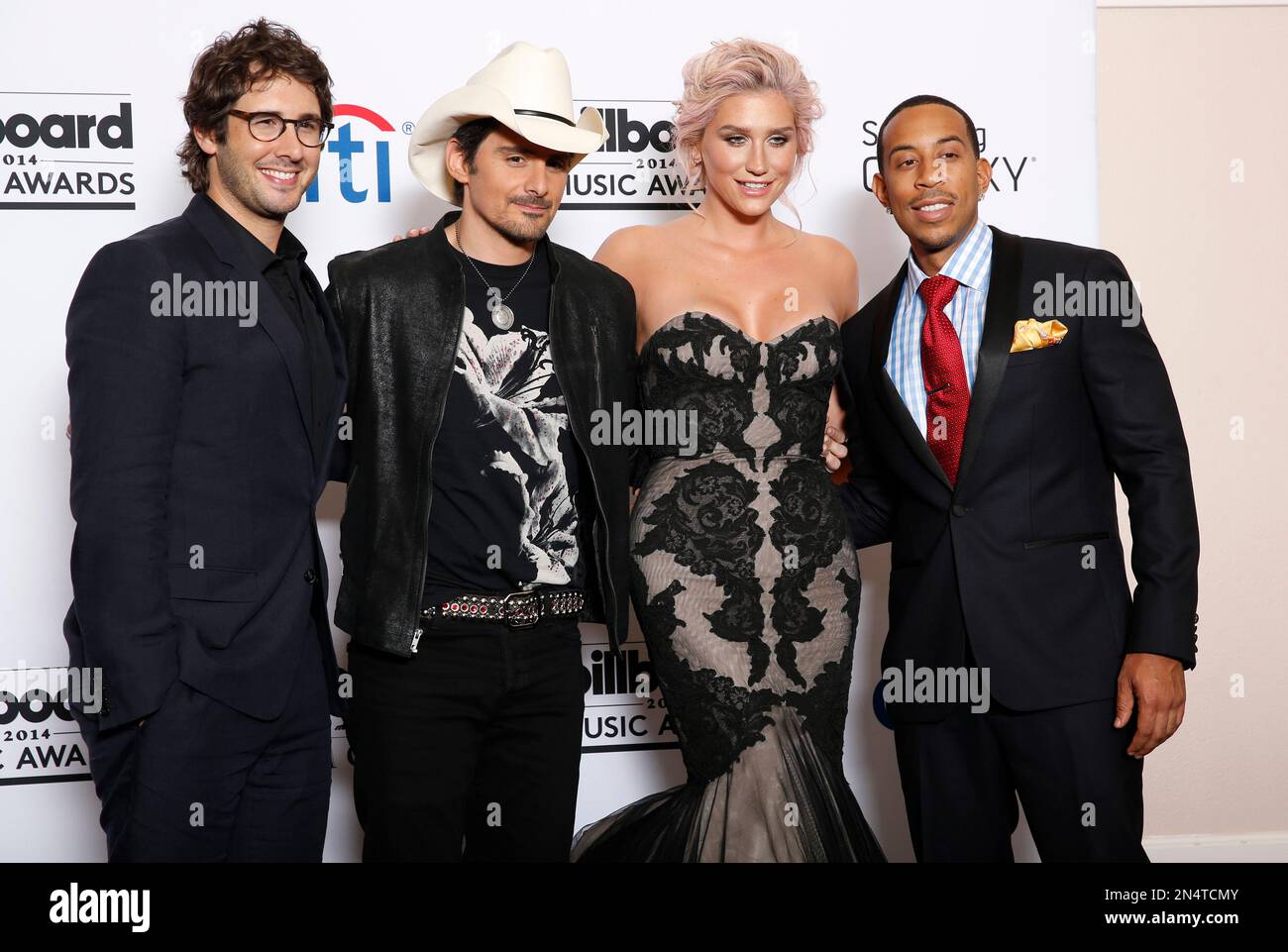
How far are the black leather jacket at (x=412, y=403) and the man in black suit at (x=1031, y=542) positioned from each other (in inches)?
25.8

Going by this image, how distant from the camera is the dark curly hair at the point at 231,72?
230 cm

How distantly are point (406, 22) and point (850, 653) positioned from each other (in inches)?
86.2

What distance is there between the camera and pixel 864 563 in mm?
3799

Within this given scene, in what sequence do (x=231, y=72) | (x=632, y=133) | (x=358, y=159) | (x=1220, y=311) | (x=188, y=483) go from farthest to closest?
1. (x=1220, y=311)
2. (x=632, y=133)
3. (x=358, y=159)
4. (x=231, y=72)
5. (x=188, y=483)

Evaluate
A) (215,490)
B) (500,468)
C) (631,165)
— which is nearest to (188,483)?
(215,490)

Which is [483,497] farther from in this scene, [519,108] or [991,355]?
[991,355]

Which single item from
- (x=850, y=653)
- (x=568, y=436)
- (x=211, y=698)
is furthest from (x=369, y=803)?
(x=850, y=653)

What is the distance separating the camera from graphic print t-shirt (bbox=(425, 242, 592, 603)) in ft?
8.04

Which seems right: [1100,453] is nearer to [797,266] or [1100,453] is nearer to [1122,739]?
[1122,739]

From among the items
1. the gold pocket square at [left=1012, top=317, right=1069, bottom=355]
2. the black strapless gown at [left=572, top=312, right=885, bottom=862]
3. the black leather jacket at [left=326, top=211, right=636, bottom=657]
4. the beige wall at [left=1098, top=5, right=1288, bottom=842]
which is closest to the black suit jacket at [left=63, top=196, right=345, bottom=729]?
the black leather jacket at [left=326, top=211, right=636, bottom=657]

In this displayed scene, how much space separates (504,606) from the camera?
246 cm

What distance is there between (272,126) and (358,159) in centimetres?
114

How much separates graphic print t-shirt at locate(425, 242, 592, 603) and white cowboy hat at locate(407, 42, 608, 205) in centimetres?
31

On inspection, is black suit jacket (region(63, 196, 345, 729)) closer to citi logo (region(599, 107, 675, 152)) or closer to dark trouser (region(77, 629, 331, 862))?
dark trouser (region(77, 629, 331, 862))
